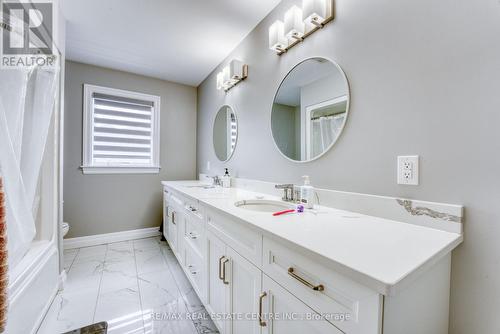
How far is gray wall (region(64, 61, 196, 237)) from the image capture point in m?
2.52

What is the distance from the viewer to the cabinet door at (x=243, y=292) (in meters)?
0.86

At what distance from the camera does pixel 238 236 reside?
99 centimetres

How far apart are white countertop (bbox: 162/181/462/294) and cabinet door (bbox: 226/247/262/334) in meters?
0.21

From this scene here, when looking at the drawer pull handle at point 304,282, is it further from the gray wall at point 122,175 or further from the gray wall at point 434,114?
the gray wall at point 122,175

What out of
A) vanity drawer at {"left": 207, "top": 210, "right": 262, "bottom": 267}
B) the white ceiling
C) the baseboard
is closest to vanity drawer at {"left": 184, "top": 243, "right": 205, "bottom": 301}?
vanity drawer at {"left": 207, "top": 210, "right": 262, "bottom": 267}

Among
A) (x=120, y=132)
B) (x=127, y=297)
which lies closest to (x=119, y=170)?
(x=120, y=132)

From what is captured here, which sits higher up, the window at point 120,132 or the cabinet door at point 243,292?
the window at point 120,132

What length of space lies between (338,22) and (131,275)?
2.53m

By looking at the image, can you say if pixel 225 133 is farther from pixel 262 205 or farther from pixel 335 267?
pixel 335 267

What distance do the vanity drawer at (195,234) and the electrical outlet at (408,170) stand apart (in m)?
1.12

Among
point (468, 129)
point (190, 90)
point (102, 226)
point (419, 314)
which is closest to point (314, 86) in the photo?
point (468, 129)

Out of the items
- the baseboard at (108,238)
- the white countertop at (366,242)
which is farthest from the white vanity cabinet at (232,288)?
the baseboard at (108,238)

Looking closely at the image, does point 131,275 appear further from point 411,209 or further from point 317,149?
point 411,209

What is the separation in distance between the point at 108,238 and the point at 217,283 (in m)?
2.24
